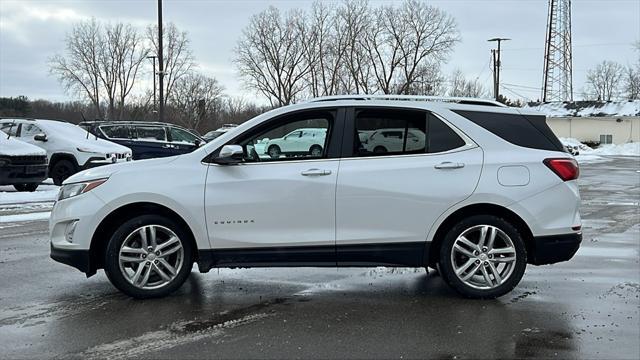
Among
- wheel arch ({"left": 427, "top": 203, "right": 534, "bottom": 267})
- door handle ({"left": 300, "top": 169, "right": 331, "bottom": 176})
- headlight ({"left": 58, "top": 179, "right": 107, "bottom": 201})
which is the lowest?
wheel arch ({"left": 427, "top": 203, "right": 534, "bottom": 267})

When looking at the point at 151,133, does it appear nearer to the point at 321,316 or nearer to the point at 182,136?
the point at 182,136

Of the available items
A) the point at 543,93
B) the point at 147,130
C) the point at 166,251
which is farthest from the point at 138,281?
the point at 543,93

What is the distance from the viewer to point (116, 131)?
1941cm

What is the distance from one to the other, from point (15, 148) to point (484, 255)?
1245 cm

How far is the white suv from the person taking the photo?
5.42 m

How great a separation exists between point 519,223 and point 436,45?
51941 mm

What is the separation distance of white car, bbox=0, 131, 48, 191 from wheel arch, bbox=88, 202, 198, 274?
9991mm

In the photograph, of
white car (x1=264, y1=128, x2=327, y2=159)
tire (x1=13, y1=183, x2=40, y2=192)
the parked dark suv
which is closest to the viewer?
white car (x1=264, y1=128, x2=327, y2=159)

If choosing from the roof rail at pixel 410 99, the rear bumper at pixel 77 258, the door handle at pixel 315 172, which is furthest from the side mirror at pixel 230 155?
the rear bumper at pixel 77 258

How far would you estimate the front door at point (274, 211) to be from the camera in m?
5.42

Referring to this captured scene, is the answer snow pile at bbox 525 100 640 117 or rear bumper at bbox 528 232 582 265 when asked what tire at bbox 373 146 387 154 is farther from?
snow pile at bbox 525 100 640 117

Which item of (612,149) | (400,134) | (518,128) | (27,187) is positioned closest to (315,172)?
(400,134)

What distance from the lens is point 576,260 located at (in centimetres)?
751

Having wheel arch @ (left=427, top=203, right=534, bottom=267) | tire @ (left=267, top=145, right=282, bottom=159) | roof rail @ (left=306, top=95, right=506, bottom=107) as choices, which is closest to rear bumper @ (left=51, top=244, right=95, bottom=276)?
tire @ (left=267, top=145, right=282, bottom=159)
